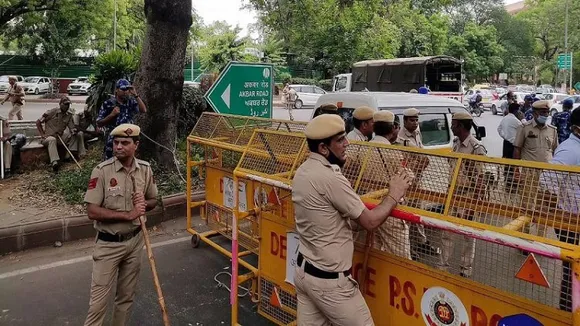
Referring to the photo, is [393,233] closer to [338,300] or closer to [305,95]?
[338,300]

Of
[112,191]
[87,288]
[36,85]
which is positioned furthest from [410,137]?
[36,85]

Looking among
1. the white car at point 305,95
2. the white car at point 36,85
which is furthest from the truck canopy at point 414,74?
the white car at point 36,85

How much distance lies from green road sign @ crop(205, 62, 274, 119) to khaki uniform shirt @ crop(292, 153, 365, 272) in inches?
126

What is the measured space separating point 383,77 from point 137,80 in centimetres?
1558

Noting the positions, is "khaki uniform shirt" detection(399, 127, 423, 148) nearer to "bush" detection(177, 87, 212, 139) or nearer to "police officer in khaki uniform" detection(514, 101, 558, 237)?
"police officer in khaki uniform" detection(514, 101, 558, 237)

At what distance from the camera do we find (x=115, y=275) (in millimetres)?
3301

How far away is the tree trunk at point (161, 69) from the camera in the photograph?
7.20 meters

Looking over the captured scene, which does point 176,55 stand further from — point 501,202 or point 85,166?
point 501,202

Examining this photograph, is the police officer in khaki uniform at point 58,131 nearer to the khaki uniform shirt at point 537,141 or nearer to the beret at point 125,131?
the beret at point 125,131

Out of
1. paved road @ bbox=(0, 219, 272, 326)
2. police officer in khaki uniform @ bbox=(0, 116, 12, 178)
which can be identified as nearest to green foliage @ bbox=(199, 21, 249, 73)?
police officer in khaki uniform @ bbox=(0, 116, 12, 178)

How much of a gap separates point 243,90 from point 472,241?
389 cm

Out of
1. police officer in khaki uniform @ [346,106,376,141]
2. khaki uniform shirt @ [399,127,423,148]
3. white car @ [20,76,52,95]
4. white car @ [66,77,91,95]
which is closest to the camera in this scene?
police officer in khaki uniform @ [346,106,376,141]

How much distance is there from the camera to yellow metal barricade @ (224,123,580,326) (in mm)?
2020

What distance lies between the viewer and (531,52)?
5406 cm
